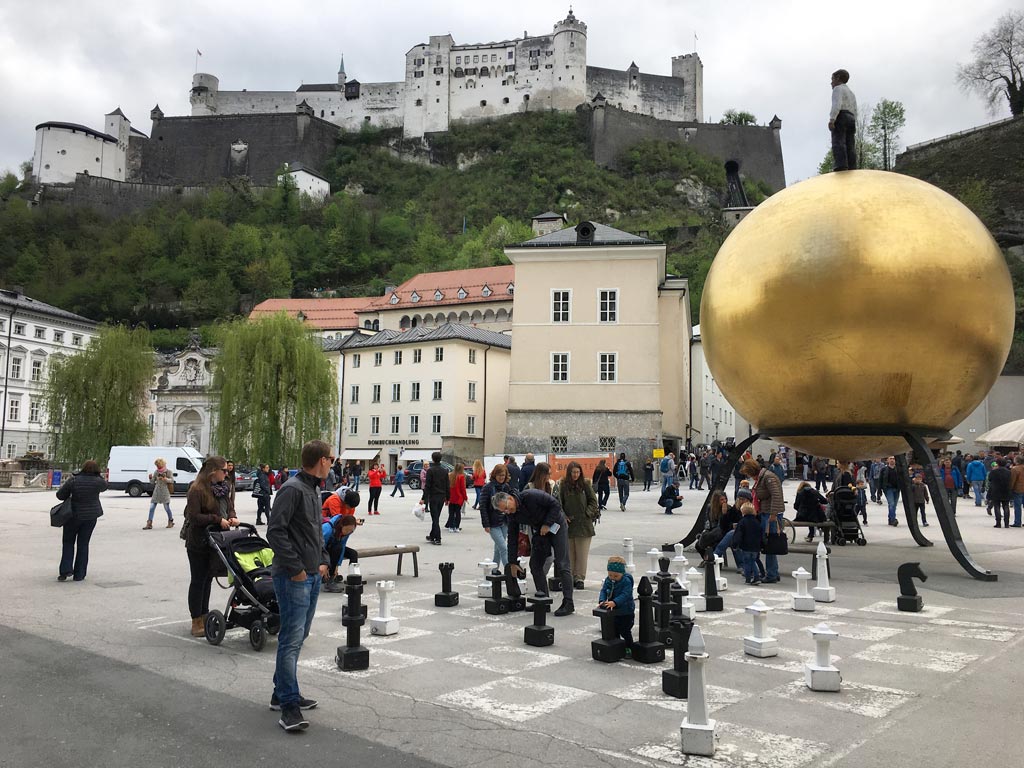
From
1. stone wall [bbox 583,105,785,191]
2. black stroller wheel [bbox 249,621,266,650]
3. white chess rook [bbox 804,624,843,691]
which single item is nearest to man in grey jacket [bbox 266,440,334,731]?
black stroller wheel [bbox 249,621,266,650]

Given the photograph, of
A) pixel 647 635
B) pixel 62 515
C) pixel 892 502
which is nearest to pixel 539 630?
pixel 647 635

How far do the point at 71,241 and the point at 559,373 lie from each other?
324 feet

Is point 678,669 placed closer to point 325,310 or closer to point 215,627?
point 215,627

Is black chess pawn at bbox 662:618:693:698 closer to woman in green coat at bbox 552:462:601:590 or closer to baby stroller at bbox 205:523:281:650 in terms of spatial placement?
baby stroller at bbox 205:523:281:650

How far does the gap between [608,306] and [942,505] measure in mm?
32947

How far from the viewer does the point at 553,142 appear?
12088 centimetres

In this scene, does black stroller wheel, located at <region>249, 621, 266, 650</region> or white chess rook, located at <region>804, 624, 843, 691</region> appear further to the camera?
black stroller wheel, located at <region>249, 621, 266, 650</region>

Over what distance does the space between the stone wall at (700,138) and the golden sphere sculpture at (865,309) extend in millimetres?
111087

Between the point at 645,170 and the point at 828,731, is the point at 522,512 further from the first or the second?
the point at 645,170

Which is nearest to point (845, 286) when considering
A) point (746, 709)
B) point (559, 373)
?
point (746, 709)

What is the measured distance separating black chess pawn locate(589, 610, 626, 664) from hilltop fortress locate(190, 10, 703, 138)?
128m

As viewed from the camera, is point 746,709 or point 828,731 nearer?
point 828,731

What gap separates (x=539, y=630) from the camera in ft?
24.9

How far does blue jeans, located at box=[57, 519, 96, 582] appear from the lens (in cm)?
1131
